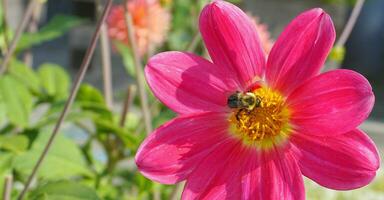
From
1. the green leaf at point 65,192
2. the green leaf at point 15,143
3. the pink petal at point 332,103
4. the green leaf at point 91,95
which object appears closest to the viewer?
the pink petal at point 332,103

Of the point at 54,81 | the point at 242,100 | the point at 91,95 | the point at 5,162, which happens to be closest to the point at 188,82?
the point at 242,100

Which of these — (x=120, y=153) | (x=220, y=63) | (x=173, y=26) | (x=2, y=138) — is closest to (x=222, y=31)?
(x=220, y=63)

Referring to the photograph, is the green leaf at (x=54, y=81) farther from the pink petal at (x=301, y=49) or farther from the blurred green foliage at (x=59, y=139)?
the pink petal at (x=301, y=49)

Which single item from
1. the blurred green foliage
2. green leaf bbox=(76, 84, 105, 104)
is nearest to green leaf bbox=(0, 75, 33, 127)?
the blurred green foliage

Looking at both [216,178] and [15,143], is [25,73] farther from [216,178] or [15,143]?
[216,178]

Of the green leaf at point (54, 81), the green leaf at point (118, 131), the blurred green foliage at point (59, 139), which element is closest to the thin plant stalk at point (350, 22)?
the blurred green foliage at point (59, 139)

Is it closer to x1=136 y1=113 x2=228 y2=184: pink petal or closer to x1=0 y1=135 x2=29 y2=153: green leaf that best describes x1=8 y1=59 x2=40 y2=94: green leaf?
x1=0 y1=135 x2=29 y2=153: green leaf

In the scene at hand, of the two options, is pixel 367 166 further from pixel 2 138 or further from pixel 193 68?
pixel 2 138
